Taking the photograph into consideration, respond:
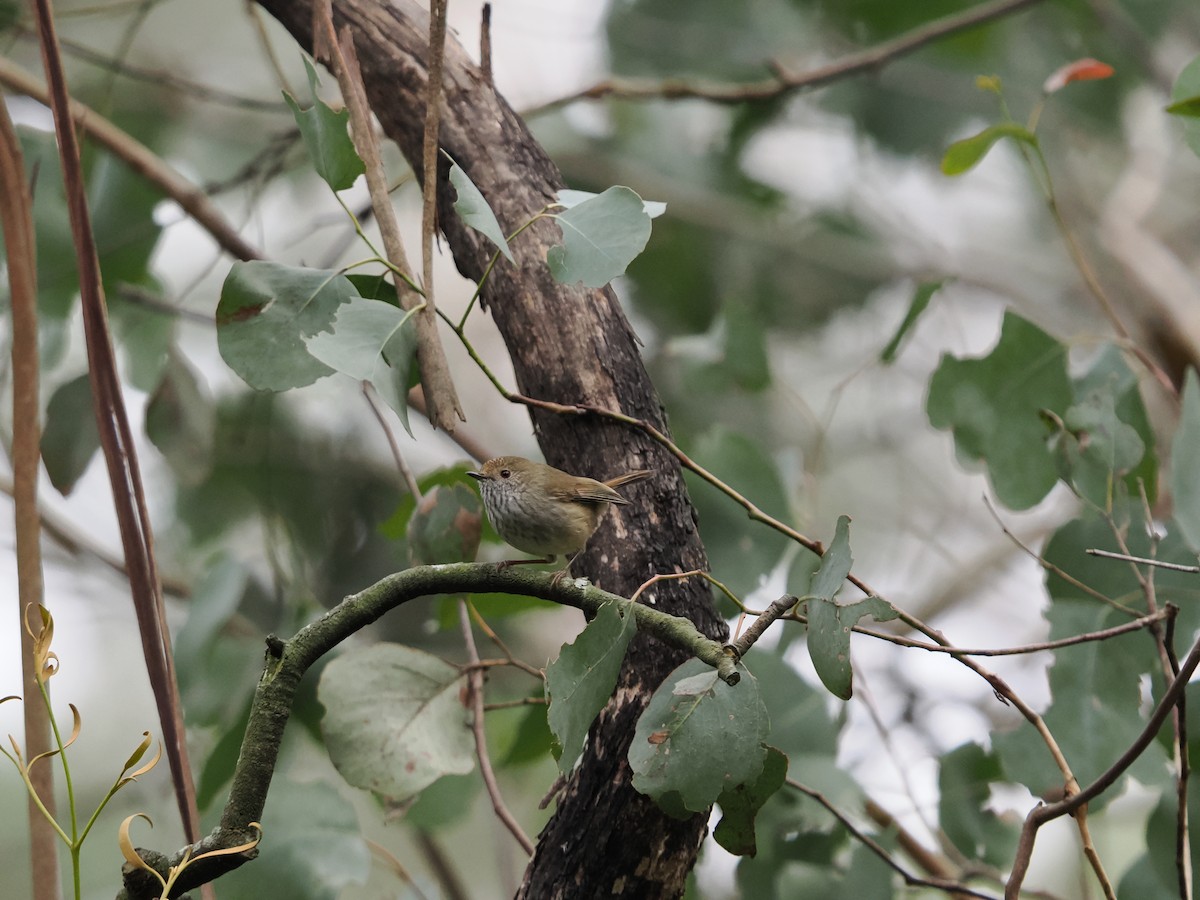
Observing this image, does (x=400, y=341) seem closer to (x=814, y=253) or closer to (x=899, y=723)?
(x=899, y=723)

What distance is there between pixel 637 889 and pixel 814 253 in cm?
257

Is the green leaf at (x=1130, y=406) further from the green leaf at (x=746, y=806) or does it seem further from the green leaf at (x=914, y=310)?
the green leaf at (x=746, y=806)

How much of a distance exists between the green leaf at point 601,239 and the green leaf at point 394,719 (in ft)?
1.59

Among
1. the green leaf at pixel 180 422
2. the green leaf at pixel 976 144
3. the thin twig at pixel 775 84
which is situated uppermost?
the thin twig at pixel 775 84

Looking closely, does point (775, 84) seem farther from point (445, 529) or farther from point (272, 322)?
point (272, 322)

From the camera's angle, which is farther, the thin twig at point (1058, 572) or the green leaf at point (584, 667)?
the thin twig at point (1058, 572)

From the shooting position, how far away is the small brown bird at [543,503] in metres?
0.97

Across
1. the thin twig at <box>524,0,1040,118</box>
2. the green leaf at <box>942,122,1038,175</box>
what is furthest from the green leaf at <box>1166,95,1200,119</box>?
the thin twig at <box>524,0,1040,118</box>

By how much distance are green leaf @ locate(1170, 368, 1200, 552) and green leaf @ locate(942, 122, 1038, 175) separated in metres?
0.34

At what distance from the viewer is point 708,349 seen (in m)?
1.72

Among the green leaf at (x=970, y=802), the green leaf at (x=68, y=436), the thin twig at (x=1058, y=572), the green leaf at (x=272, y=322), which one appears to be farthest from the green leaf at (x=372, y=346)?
the green leaf at (x=970, y=802)

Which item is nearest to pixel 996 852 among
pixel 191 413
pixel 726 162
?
pixel 191 413

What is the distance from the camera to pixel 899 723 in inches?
94.6

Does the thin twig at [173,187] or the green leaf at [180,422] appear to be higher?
the thin twig at [173,187]
